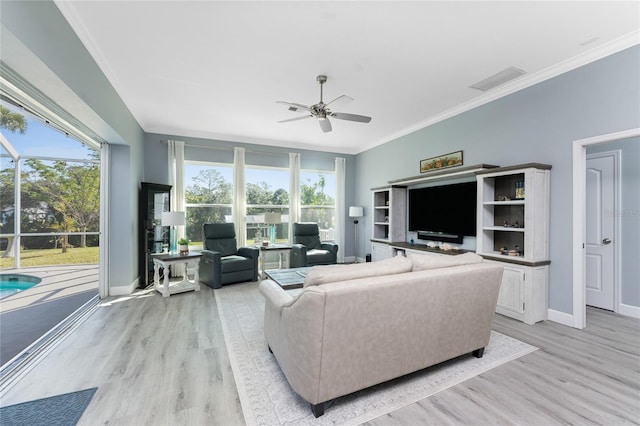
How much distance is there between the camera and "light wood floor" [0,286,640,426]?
5.83 ft

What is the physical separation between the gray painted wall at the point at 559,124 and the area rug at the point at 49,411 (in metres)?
4.58

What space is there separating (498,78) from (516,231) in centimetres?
195

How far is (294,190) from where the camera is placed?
662 cm

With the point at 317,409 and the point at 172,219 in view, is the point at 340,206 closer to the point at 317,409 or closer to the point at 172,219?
the point at 172,219

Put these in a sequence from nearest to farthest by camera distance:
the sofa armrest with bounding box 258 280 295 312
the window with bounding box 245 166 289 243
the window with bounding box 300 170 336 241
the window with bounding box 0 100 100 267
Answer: the sofa armrest with bounding box 258 280 295 312 → the window with bounding box 0 100 100 267 → the window with bounding box 245 166 289 243 → the window with bounding box 300 170 336 241

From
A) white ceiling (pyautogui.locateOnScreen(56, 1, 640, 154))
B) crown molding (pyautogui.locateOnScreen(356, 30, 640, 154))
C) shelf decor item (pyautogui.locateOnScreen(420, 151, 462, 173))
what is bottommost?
Result: shelf decor item (pyautogui.locateOnScreen(420, 151, 462, 173))

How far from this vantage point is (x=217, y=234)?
5297 millimetres

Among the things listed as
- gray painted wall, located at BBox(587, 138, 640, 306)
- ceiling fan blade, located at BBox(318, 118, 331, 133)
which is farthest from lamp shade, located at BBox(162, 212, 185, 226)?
gray painted wall, located at BBox(587, 138, 640, 306)

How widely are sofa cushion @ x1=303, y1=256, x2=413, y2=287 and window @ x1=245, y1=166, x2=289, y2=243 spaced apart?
4.24 m

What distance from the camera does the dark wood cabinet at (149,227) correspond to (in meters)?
4.80

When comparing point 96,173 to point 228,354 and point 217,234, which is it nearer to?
point 217,234

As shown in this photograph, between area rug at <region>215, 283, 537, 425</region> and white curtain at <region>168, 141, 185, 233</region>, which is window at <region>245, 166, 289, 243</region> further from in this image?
area rug at <region>215, 283, 537, 425</region>

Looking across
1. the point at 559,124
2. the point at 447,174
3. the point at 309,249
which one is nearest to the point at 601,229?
the point at 559,124

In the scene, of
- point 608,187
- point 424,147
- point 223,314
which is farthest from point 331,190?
point 608,187
